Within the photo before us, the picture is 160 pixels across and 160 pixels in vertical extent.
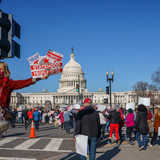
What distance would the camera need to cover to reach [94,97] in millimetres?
155375

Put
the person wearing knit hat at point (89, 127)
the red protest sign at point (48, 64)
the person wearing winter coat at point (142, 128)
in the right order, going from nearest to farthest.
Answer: the red protest sign at point (48, 64), the person wearing knit hat at point (89, 127), the person wearing winter coat at point (142, 128)

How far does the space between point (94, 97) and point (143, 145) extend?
478 feet

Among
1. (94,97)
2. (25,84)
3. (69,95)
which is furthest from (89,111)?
(94,97)

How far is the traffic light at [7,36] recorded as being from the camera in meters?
3.42

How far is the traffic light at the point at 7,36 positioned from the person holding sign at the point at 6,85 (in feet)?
0.67

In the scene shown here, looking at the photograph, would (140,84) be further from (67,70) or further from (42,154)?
(67,70)

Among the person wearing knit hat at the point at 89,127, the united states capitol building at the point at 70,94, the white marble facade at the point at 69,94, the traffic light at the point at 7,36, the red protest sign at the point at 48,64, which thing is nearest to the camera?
the traffic light at the point at 7,36

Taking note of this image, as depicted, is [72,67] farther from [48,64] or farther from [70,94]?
[48,64]

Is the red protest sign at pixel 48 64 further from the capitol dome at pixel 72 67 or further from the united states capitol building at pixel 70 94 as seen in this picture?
the capitol dome at pixel 72 67

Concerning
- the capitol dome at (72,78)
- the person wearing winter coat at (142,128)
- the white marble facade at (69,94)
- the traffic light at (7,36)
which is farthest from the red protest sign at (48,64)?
the capitol dome at (72,78)

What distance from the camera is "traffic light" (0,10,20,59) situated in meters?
3.42

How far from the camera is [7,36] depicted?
3.57m

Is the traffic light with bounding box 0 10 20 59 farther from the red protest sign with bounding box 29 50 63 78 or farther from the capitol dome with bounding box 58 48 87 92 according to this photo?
the capitol dome with bounding box 58 48 87 92

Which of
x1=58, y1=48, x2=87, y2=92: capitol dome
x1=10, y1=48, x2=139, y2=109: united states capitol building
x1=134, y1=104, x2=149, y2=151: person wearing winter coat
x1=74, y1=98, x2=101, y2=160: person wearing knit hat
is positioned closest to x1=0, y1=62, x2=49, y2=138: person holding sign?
x1=74, y1=98, x2=101, y2=160: person wearing knit hat
